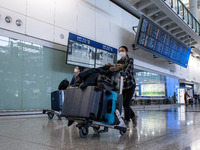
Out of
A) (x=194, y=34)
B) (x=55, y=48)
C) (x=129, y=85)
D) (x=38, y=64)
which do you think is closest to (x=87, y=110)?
(x=129, y=85)

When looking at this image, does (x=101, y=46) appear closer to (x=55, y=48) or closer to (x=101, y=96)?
(x=55, y=48)

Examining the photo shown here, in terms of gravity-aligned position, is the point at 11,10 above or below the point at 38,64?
above

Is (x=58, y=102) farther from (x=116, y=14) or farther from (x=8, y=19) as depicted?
(x=116, y=14)

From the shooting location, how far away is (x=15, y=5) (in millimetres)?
5551

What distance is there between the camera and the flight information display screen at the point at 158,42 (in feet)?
31.4

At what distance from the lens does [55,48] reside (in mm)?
6742

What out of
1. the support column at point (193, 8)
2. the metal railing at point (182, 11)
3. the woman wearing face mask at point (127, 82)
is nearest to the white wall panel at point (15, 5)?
the woman wearing face mask at point (127, 82)

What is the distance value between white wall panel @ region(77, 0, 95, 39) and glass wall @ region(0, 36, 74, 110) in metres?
1.50

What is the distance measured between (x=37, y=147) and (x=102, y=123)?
0.84m

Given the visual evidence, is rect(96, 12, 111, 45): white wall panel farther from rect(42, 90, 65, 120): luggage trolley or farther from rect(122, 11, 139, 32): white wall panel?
rect(42, 90, 65, 120): luggage trolley

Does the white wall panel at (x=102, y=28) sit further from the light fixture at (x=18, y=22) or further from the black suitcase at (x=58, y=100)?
the black suitcase at (x=58, y=100)

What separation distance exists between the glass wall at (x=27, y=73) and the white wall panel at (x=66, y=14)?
3.52 feet

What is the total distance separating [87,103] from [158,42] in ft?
33.4

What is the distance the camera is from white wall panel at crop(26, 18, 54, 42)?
5.89 m
